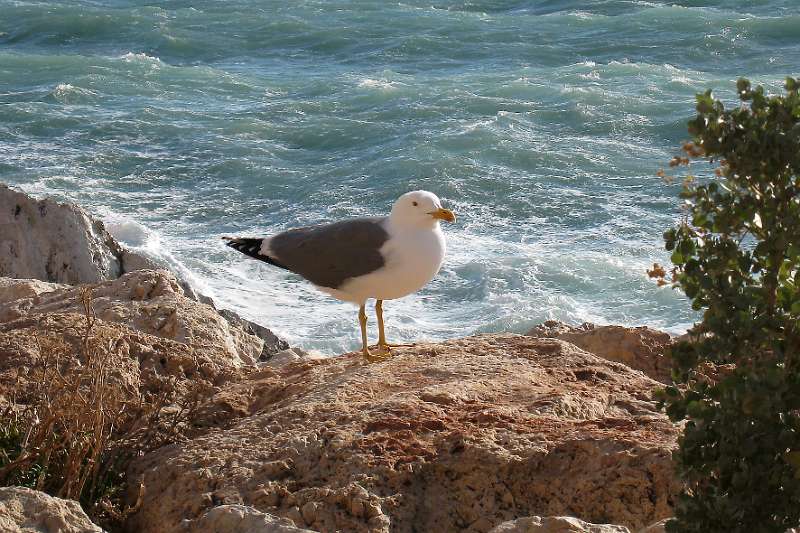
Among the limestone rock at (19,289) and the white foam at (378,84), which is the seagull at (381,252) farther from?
the white foam at (378,84)

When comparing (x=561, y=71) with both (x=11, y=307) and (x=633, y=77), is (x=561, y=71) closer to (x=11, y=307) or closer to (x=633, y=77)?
(x=633, y=77)

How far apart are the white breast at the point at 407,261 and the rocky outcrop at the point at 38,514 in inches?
107

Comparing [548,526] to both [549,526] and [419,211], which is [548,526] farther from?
[419,211]

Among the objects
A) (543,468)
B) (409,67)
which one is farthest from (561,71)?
(543,468)

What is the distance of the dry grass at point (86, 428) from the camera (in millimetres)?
3658

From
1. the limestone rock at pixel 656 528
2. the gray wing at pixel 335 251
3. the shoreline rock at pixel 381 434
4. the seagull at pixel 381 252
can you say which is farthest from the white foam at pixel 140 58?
the limestone rock at pixel 656 528

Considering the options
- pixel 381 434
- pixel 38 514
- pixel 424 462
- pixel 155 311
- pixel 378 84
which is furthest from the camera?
pixel 378 84

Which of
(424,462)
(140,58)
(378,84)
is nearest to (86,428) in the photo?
(424,462)

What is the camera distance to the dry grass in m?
3.66

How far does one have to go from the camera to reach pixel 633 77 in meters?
18.8

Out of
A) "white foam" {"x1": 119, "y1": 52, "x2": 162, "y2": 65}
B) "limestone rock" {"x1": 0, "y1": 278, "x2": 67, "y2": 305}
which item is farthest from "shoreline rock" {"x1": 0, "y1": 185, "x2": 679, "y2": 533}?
"white foam" {"x1": 119, "y1": 52, "x2": 162, "y2": 65}

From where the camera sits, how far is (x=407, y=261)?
5672mm

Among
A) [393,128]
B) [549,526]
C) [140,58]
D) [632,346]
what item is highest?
[549,526]

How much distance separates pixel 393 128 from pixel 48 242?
31.2 ft
